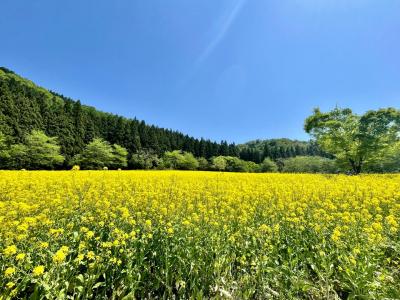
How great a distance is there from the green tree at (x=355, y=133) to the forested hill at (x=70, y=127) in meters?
40.3

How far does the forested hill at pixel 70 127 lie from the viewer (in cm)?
3819

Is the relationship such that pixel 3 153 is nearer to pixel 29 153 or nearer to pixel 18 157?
pixel 18 157

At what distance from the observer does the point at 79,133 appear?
4772cm

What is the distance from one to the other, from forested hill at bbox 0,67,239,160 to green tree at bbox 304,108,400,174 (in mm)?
40286

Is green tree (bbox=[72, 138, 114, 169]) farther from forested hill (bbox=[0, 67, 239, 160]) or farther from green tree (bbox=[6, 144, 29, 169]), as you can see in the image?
green tree (bbox=[6, 144, 29, 169])

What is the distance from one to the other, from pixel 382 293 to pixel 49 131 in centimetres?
5100

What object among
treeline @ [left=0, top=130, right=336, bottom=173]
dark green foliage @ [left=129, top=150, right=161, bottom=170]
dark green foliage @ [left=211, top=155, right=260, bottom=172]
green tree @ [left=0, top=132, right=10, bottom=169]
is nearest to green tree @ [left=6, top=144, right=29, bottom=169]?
treeline @ [left=0, top=130, right=336, bottom=173]

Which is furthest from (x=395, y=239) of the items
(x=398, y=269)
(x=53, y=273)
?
(x=53, y=273)

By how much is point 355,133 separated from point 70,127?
48298 millimetres

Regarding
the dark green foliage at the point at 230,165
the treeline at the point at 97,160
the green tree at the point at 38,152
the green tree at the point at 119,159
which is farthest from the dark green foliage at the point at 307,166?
the green tree at the point at 38,152

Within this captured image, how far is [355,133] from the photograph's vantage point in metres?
26.7

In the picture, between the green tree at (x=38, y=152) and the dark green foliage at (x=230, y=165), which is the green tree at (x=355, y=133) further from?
the green tree at (x=38, y=152)

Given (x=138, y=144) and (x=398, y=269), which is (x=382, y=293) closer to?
(x=398, y=269)

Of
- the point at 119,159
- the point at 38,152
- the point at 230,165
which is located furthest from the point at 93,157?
the point at 230,165
